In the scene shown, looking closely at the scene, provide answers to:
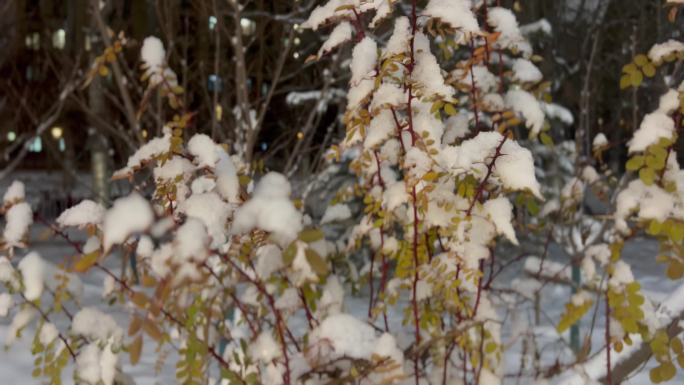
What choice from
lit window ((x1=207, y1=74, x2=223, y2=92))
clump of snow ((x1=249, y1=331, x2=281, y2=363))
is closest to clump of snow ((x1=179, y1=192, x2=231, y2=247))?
clump of snow ((x1=249, y1=331, x2=281, y2=363))

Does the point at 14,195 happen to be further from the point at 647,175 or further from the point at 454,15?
the point at 647,175

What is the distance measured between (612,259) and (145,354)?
4948 millimetres

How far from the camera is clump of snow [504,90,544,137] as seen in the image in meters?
2.68

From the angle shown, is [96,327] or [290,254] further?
[96,327]

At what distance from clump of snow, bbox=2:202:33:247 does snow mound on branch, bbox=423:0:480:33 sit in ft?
4.76

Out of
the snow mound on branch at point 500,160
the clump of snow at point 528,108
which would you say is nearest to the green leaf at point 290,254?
the snow mound on branch at point 500,160

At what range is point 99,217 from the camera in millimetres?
A: 2238

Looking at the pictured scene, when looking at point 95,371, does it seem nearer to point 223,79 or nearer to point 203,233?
point 203,233

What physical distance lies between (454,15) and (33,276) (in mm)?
1570

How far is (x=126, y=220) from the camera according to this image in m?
1.36

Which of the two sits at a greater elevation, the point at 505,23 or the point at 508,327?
the point at 505,23

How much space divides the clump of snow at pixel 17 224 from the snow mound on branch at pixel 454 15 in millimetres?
1449

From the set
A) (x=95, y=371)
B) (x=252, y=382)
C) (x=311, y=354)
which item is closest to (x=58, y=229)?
(x=95, y=371)

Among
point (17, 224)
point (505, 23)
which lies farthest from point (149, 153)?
point (505, 23)
